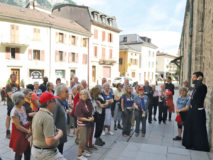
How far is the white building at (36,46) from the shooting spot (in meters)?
22.6

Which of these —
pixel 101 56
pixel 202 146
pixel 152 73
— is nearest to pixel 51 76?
pixel 101 56

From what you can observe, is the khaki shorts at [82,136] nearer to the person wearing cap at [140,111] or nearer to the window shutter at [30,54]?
the person wearing cap at [140,111]

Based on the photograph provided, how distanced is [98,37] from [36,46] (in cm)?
1221

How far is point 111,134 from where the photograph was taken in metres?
6.53

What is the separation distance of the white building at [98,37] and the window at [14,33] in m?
12.3

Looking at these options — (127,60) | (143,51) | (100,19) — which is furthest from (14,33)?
(143,51)

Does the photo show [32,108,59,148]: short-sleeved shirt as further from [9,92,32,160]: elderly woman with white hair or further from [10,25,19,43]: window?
[10,25,19,43]: window

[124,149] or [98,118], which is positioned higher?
[98,118]

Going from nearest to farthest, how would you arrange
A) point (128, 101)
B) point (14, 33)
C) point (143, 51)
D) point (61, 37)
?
point (128, 101)
point (14, 33)
point (61, 37)
point (143, 51)

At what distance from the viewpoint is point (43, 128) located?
2473 millimetres

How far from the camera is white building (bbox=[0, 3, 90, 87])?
22594mm

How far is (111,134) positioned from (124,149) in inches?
65.9

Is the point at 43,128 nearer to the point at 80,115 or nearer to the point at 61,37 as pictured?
the point at 80,115

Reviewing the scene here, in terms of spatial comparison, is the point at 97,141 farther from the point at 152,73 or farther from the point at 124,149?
the point at 152,73
